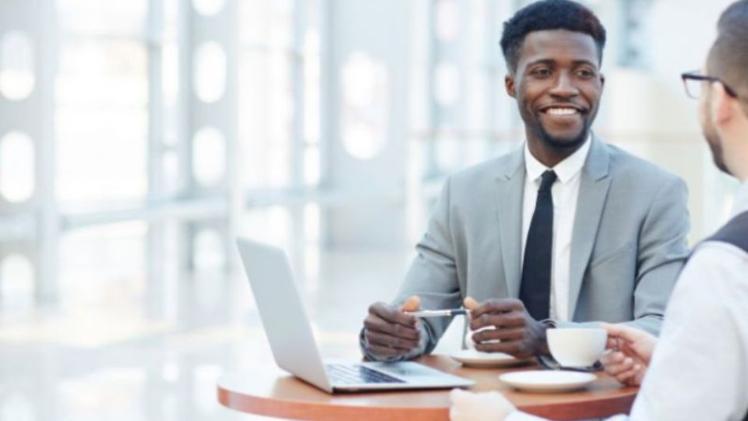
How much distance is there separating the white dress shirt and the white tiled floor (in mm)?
3764

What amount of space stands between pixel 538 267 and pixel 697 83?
1060 mm

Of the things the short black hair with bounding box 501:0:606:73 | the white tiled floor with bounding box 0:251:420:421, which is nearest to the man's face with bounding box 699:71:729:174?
the short black hair with bounding box 501:0:606:73

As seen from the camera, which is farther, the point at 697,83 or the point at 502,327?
the point at 502,327

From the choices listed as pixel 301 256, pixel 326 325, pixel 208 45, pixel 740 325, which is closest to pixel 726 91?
pixel 740 325

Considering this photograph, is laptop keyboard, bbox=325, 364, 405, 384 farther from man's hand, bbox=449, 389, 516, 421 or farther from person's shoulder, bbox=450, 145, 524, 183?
person's shoulder, bbox=450, 145, 524, 183

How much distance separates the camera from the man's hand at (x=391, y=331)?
9.84ft

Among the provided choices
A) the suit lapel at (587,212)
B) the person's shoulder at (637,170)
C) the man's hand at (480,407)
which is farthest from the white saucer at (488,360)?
Result: the person's shoulder at (637,170)

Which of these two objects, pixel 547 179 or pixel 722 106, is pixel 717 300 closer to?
pixel 722 106

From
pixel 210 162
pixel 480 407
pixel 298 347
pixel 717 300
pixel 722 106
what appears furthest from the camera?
pixel 210 162

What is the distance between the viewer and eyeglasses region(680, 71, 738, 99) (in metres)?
2.14

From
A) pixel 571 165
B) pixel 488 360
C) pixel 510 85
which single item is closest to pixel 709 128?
pixel 488 360

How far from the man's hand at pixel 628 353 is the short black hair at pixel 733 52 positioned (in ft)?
2.35

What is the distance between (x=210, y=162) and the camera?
41.5 feet

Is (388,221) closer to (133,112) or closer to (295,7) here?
(295,7)
